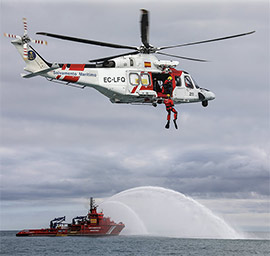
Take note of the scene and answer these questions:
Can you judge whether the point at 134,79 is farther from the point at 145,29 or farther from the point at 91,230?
the point at 91,230

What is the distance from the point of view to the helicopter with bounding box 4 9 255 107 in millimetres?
30703

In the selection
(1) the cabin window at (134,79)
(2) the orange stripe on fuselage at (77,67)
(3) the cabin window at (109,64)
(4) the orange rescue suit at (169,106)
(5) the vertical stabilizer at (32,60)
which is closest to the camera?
(5) the vertical stabilizer at (32,60)

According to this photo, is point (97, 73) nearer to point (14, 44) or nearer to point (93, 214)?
point (14, 44)

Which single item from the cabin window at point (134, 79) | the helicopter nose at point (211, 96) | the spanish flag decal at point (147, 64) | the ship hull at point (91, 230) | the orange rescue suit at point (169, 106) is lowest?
the ship hull at point (91, 230)

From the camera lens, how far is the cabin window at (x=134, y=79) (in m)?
33.5

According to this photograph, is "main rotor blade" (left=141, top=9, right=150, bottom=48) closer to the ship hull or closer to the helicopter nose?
the helicopter nose

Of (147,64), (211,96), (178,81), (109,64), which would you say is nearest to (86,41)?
(109,64)

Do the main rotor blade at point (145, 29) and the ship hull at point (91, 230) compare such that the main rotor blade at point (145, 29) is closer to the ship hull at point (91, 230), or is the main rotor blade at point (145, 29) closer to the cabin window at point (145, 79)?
the cabin window at point (145, 79)

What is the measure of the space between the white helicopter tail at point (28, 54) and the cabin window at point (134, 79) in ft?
19.2

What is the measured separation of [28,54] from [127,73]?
6859 millimetres

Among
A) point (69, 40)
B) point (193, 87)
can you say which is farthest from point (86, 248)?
point (69, 40)

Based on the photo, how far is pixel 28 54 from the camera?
101ft

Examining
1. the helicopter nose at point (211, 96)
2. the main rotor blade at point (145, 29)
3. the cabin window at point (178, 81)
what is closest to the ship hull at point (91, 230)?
the helicopter nose at point (211, 96)

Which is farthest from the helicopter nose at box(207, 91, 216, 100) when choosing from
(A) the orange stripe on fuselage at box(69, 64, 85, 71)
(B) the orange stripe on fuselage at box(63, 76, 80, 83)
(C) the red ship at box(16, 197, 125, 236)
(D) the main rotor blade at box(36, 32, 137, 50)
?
(C) the red ship at box(16, 197, 125, 236)
